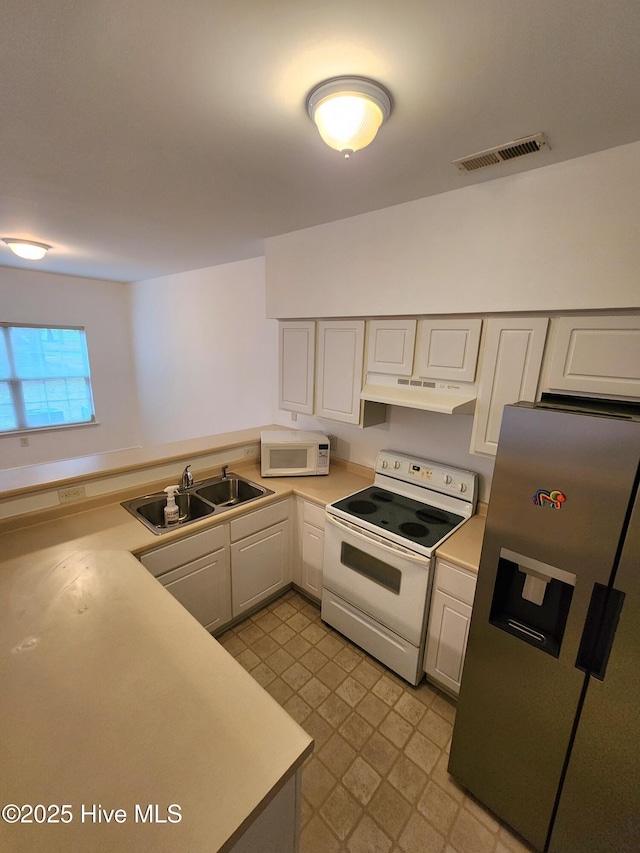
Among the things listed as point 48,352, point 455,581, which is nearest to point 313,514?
point 455,581

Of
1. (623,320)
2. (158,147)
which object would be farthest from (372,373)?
(158,147)

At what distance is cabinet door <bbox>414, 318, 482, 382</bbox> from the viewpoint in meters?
1.68

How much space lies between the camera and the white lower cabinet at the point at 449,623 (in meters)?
1.68

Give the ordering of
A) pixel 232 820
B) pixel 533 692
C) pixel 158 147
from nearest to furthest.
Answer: pixel 232 820
pixel 533 692
pixel 158 147

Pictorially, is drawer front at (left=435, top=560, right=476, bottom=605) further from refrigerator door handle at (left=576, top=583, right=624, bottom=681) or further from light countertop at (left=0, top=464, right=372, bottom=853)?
light countertop at (left=0, top=464, right=372, bottom=853)

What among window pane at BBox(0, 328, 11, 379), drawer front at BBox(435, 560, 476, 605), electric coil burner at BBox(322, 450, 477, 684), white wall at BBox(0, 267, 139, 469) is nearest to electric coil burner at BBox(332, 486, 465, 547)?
electric coil burner at BBox(322, 450, 477, 684)

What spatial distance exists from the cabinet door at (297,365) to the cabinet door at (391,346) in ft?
1.56

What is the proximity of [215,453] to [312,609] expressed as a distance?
4.33 ft

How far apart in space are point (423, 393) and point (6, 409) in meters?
5.11

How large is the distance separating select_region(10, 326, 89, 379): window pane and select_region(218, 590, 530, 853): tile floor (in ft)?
14.3

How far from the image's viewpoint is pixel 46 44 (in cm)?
89

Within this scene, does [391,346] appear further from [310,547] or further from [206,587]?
[206,587]

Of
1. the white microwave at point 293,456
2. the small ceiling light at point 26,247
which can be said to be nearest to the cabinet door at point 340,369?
the white microwave at point 293,456

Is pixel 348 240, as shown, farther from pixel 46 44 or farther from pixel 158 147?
pixel 46 44
